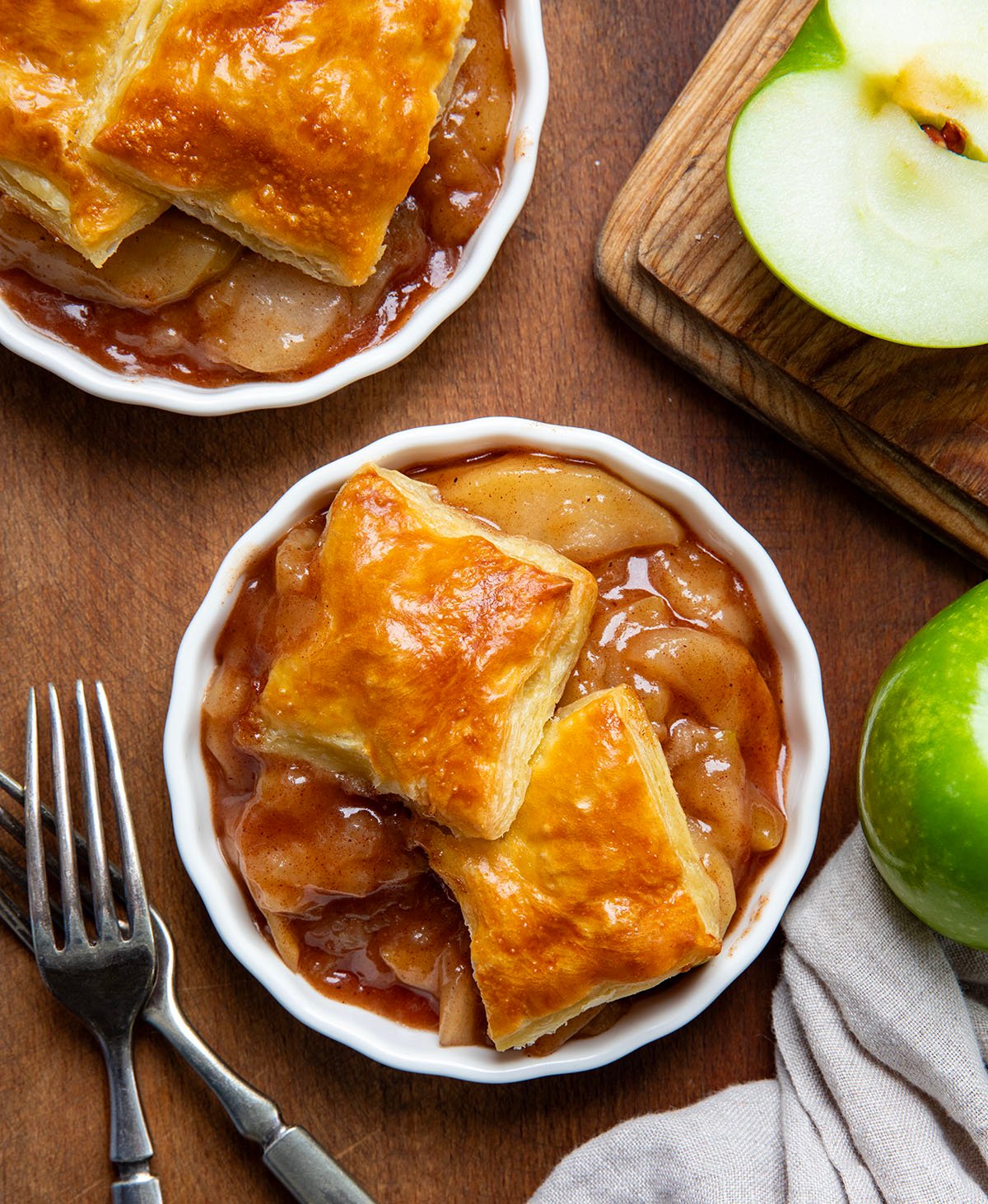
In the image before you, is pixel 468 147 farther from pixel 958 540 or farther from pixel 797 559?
pixel 958 540

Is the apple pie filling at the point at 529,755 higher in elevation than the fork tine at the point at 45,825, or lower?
higher

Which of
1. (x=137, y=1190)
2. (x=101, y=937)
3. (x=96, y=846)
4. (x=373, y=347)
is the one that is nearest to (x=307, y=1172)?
(x=137, y=1190)

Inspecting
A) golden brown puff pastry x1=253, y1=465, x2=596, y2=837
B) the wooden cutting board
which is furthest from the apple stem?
golden brown puff pastry x1=253, y1=465, x2=596, y2=837

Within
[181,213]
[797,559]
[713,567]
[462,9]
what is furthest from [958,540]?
[181,213]

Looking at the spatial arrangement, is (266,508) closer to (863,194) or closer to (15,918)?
(15,918)

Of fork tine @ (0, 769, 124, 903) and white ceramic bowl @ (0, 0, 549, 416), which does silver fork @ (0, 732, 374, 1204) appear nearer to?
fork tine @ (0, 769, 124, 903)

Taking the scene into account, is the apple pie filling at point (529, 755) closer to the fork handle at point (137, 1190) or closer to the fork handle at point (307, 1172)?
the fork handle at point (307, 1172)

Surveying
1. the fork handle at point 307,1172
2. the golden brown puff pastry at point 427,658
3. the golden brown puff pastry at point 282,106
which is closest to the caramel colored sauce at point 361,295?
the golden brown puff pastry at point 282,106
